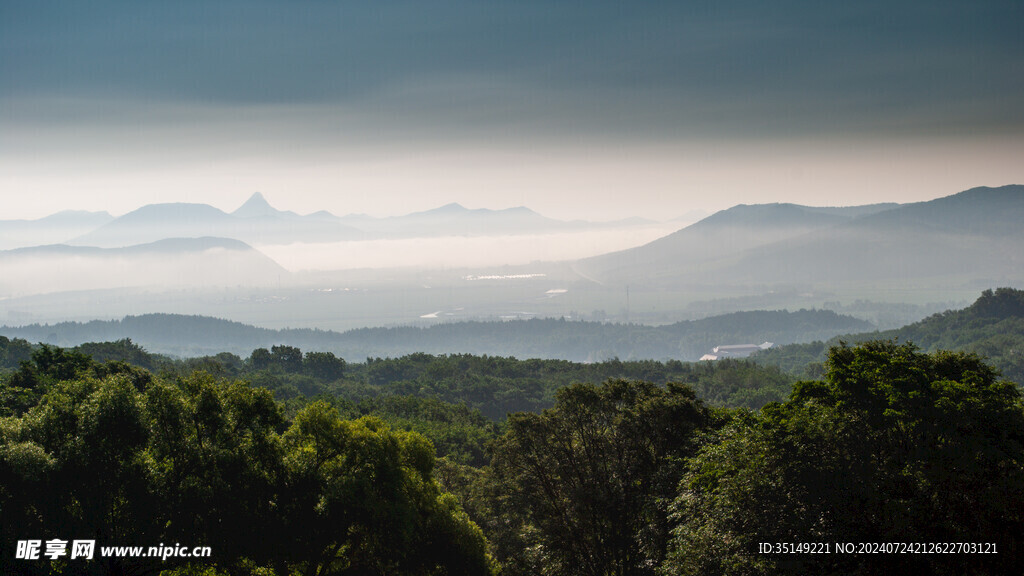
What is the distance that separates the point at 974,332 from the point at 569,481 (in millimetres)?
156788

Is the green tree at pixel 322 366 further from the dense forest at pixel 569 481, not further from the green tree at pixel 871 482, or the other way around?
the green tree at pixel 871 482

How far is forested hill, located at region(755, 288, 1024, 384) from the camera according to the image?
12669cm

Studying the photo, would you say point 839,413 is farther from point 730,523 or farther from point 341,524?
point 341,524

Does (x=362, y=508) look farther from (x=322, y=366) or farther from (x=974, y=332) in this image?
(x=974, y=332)

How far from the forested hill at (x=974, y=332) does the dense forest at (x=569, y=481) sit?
124m

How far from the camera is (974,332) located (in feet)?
470

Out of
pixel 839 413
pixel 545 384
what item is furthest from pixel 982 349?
pixel 839 413

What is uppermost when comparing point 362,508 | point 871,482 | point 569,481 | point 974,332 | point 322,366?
point 871,482

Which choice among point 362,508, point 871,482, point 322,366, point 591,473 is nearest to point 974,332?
point 322,366

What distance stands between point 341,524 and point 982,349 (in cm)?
14297

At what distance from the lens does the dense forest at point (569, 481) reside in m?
12.2

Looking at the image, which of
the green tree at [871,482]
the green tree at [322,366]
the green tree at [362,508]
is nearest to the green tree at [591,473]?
the green tree at [871,482]

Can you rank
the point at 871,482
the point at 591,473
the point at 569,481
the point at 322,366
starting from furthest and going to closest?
the point at 322,366 → the point at 591,473 → the point at 569,481 → the point at 871,482

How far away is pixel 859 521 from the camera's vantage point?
12039 millimetres
